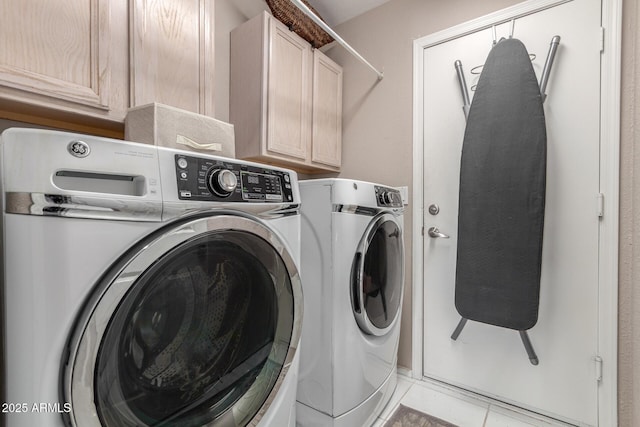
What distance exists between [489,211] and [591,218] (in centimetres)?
44

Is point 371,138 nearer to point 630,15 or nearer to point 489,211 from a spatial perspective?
point 489,211

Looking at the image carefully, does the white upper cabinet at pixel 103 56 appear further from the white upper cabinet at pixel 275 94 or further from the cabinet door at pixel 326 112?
the cabinet door at pixel 326 112

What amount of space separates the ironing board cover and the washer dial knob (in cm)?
128

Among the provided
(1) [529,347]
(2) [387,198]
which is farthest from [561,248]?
(2) [387,198]

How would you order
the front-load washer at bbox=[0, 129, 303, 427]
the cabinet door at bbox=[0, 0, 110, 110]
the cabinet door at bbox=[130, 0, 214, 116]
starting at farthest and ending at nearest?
the cabinet door at bbox=[130, 0, 214, 116] < the cabinet door at bbox=[0, 0, 110, 110] < the front-load washer at bbox=[0, 129, 303, 427]

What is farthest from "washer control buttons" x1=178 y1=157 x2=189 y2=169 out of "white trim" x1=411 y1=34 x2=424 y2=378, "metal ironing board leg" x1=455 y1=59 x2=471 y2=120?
"metal ironing board leg" x1=455 y1=59 x2=471 y2=120

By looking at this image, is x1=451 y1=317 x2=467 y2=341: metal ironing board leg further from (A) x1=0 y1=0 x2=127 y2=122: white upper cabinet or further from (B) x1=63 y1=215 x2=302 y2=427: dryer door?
(A) x1=0 y1=0 x2=127 y2=122: white upper cabinet

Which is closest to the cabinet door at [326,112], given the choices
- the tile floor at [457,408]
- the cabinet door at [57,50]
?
the cabinet door at [57,50]

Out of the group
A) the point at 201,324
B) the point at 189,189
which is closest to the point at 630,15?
the point at 189,189

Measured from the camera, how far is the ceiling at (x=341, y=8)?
191 cm

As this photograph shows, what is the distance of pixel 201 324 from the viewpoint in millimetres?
744

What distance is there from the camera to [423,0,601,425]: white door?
1319 millimetres

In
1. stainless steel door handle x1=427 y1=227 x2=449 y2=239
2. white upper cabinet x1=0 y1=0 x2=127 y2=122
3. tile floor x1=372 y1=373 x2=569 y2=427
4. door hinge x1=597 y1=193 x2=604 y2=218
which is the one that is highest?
white upper cabinet x1=0 y1=0 x2=127 y2=122

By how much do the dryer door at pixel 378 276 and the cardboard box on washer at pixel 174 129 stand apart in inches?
28.1
